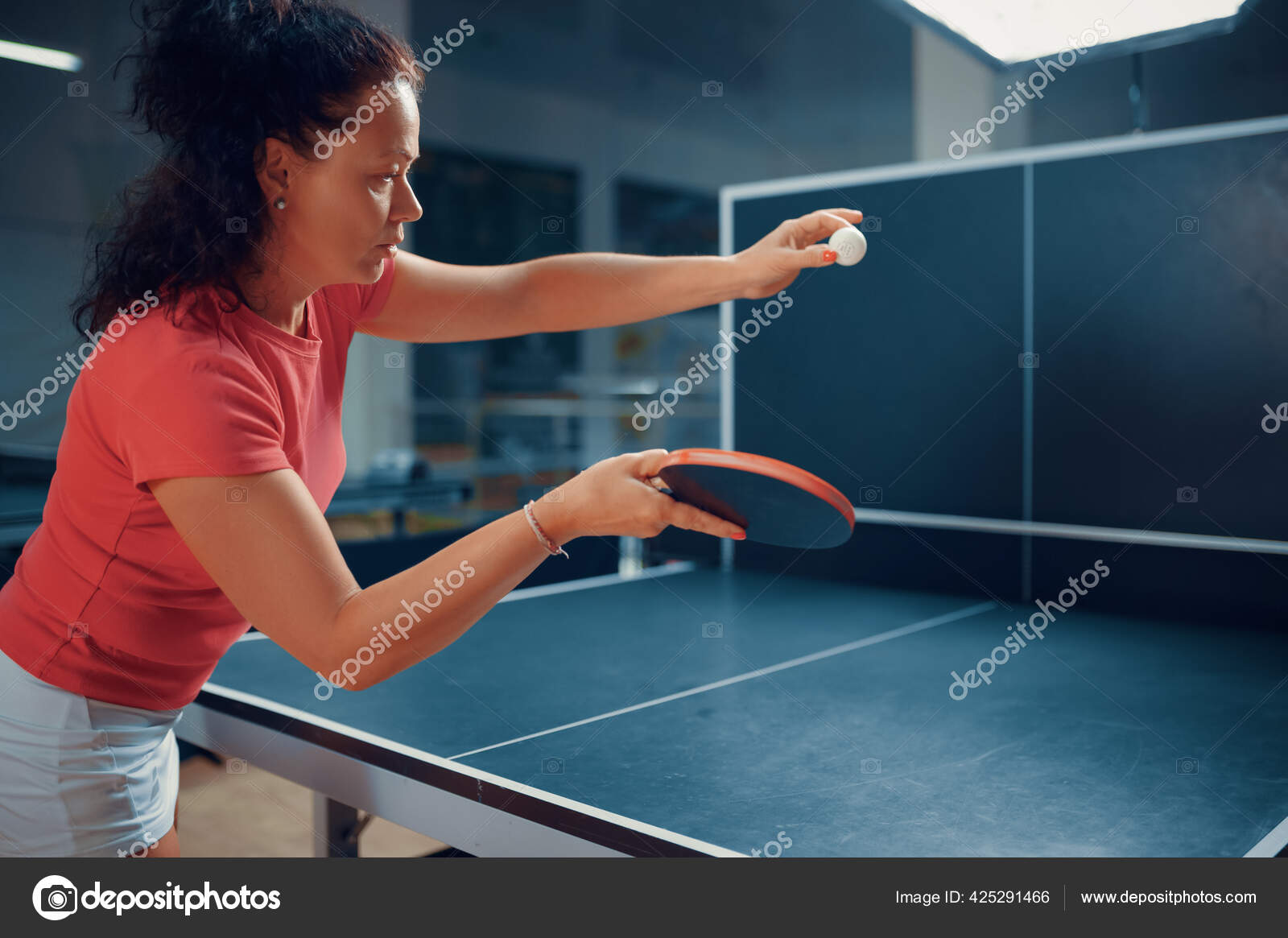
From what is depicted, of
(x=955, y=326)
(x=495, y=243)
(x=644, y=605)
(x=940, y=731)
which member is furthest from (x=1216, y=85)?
(x=495, y=243)

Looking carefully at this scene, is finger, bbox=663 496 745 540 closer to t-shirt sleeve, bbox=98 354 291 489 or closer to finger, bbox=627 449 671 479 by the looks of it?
finger, bbox=627 449 671 479

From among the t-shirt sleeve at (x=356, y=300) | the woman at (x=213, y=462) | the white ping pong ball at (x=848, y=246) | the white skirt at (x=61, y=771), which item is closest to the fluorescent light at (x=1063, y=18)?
the white ping pong ball at (x=848, y=246)

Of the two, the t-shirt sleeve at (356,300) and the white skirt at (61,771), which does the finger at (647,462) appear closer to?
the t-shirt sleeve at (356,300)

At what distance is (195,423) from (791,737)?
71 cm

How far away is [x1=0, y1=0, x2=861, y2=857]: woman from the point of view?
2.57 ft

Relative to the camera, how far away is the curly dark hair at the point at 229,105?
2.89 ft

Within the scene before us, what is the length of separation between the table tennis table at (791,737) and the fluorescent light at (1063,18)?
3.30ft

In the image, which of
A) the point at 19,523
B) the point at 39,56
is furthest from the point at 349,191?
the point at 39,56

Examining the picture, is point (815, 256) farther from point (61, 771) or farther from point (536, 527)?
point (61, 771)

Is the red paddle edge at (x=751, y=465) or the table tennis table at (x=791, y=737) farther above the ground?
the red paddle edge at (x=751, y=465)

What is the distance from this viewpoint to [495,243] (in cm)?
614

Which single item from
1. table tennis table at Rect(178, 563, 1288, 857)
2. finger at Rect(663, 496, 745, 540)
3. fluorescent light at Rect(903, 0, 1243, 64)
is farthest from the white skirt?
fluorescent light at Rect(903, 0, 1243, 64)

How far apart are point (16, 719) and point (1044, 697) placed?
113 cm
